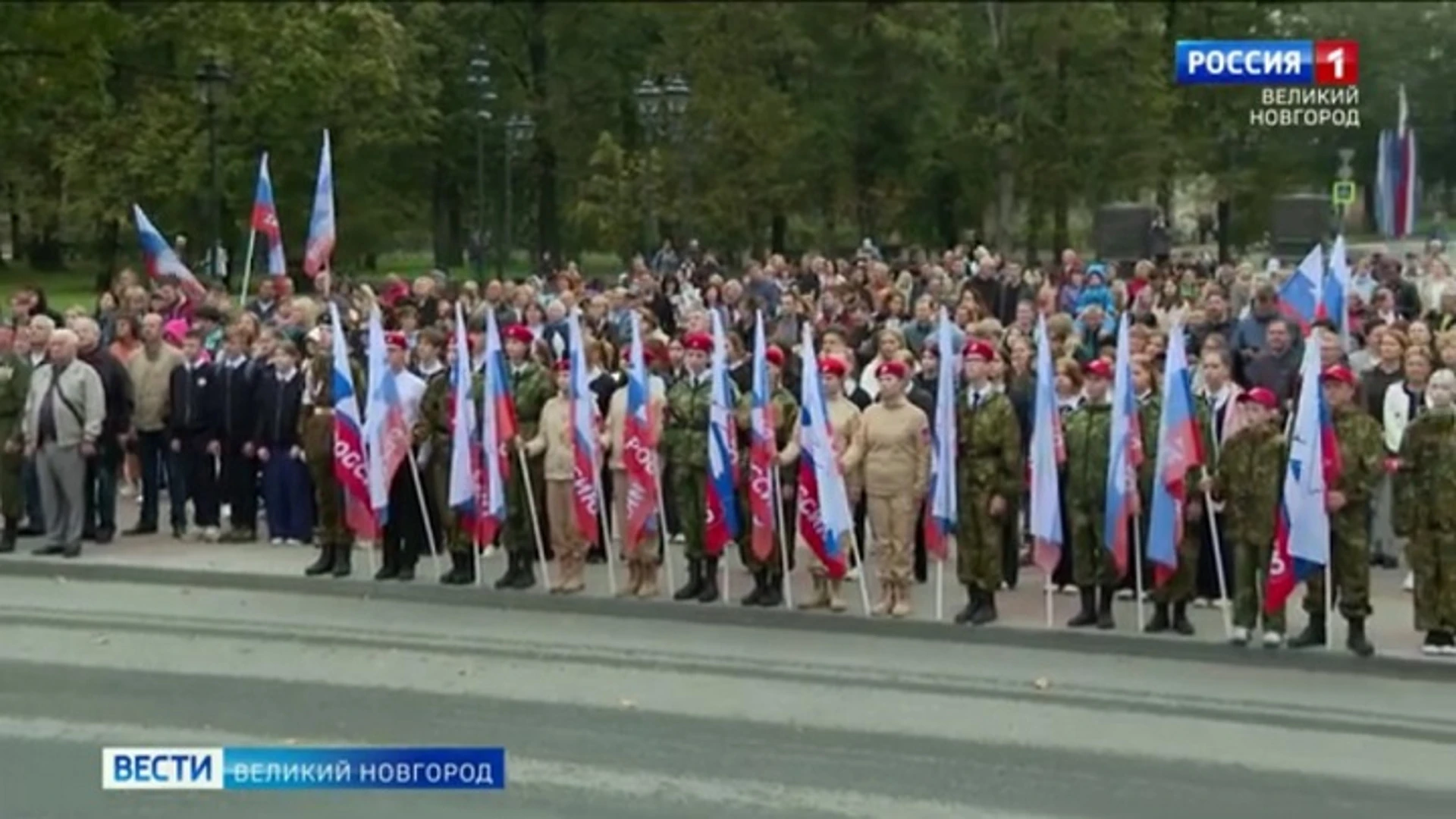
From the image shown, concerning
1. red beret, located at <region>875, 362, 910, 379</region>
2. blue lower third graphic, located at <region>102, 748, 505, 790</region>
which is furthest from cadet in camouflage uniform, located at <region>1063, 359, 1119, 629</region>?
blue lower third graphic, located at <region>102, 748, 505, 790</region>

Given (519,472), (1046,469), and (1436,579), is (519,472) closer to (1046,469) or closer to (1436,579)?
(1046,469)

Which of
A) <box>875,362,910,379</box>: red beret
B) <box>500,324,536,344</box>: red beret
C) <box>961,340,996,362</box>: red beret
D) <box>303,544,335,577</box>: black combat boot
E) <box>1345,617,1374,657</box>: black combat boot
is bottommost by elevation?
<box>1345,617,1374,657</box>: black combat boot

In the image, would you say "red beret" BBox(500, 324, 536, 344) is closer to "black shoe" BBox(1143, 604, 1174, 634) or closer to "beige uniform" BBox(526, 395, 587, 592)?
"beige uniform" BBox(526, 395, 587, 592)

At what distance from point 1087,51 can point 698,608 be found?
8.76 metres

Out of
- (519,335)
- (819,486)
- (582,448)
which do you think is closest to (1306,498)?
(819,486)

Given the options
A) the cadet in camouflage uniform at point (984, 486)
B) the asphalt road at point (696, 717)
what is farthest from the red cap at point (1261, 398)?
the asphalt road at point (696, 717)

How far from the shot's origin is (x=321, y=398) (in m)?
15.9

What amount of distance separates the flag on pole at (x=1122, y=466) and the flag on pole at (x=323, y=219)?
9091 mm

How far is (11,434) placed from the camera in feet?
54.9

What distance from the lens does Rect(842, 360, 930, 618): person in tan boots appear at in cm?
1386

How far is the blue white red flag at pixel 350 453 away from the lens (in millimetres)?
15200

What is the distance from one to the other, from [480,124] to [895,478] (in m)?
3.80

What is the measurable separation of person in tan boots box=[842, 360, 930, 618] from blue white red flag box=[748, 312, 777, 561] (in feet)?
2.12

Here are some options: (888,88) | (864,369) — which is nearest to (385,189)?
(864,369)
